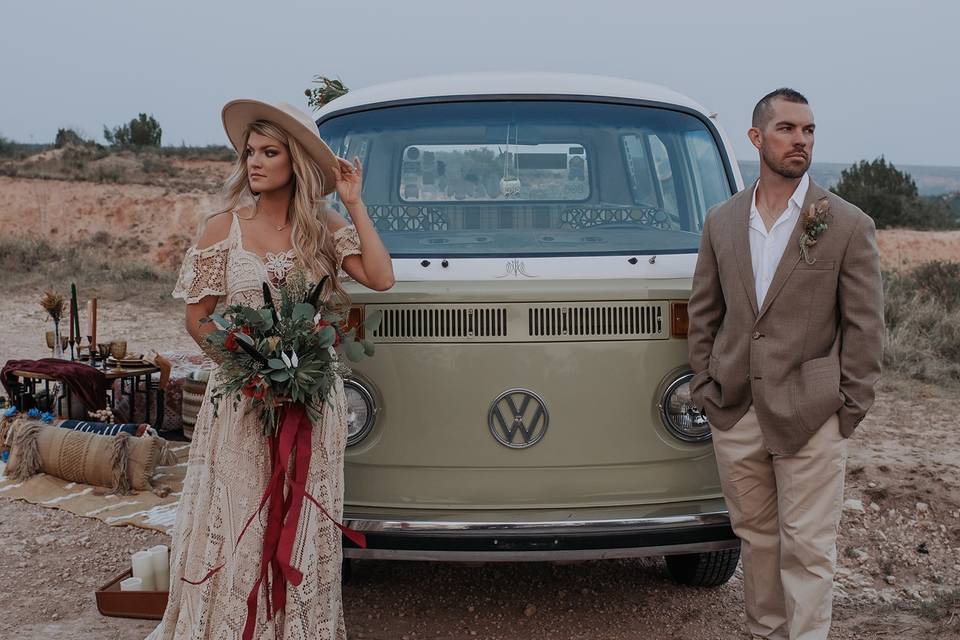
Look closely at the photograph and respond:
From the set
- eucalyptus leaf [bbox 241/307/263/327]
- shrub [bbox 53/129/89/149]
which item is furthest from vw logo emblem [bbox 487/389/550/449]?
shrub [bbox 53/129/89/149]

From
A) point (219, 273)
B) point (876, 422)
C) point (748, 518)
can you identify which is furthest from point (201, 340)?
point (876, 422)

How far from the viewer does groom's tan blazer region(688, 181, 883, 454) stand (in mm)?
2996

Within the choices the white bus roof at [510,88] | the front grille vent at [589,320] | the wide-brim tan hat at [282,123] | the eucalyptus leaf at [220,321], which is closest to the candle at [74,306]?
the white bus roof at [510,88]

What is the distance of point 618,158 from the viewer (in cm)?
432

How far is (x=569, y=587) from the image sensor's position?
4.47 m

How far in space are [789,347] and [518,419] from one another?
0.92m

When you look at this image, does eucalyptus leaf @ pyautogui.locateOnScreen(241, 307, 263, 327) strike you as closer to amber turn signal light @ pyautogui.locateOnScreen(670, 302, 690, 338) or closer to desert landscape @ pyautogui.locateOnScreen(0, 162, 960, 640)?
amber turn signal light @ pyautogui.locateOnScreen(670, 302, 690, 338)

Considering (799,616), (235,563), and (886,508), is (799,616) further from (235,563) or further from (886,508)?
(886,508)

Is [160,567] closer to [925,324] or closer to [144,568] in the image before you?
[144,568]

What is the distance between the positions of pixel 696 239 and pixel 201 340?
1.97 metres

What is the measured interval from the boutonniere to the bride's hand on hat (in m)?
1.42

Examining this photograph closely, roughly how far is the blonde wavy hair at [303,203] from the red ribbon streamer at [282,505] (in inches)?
17.4

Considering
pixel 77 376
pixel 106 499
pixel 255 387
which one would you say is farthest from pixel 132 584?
pixel 77 376

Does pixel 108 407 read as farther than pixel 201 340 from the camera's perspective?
Yes
